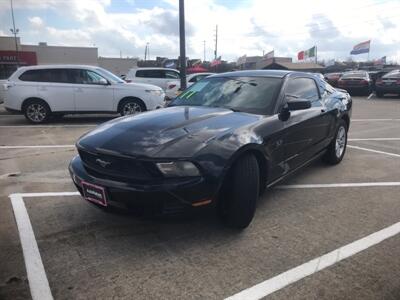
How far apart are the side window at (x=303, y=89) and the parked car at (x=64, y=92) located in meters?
6.66

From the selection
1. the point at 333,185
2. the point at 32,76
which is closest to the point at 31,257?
the point at 333,185

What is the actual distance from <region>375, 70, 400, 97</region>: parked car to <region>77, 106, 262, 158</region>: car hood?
18748 mm

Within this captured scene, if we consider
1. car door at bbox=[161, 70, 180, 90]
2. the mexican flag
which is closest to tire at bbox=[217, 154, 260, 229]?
car door at bbox=[161, 70, 180, 90]

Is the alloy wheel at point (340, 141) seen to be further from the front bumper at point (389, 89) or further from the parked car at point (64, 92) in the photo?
the front bumper at point (389, 89)

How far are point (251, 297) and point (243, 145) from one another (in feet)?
4.41

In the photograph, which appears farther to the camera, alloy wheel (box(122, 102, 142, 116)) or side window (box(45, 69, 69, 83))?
alloy wheel (box(122, 102, 142, 116))

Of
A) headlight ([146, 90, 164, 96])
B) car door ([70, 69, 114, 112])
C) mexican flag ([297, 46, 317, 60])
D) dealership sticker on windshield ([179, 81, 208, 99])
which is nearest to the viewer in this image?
dealership sticker on windshield ([179, 81, 208, 99])

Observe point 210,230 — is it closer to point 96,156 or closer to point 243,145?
point 243,145

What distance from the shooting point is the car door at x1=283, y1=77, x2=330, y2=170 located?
4.61m

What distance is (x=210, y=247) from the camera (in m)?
3.58

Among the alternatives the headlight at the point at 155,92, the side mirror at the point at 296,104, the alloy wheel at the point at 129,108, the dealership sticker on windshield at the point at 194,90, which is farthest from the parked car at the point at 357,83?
the side mirror at the point at 296,104

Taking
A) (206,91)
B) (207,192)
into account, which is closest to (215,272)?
(207,192)

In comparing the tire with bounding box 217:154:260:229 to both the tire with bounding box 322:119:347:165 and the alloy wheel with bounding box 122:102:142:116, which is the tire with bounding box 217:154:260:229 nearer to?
the tire with bounding box 322:119:347:165

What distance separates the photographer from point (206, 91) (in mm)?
5125
